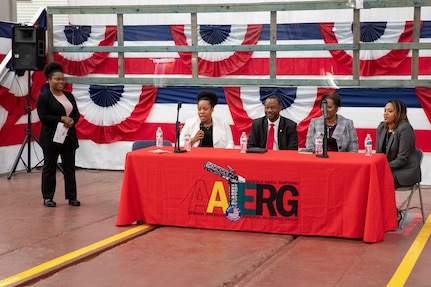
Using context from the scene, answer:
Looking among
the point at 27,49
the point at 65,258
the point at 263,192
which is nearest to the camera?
the point at 65,258

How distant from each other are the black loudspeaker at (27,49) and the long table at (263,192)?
4514 millimetres

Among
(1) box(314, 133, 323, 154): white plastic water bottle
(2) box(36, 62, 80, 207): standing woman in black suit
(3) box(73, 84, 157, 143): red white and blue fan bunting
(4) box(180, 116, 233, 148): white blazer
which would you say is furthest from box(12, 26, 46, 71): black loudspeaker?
(1) box(314, 133, 323, 154): white plastic water bottle

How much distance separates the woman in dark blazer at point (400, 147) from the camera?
23.2ft

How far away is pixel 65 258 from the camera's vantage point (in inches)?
230

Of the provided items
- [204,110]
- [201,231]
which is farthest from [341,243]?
[204,110]

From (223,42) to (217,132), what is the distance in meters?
3.54

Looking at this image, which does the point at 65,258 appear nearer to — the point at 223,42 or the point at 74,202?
the point at 74,202

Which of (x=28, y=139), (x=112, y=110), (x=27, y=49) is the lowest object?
(x=28, y=139)

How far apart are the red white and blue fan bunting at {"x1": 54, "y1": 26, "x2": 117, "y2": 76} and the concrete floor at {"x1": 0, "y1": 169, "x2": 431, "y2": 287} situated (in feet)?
14.5

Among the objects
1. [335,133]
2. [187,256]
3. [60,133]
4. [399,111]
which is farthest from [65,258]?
[399,111]

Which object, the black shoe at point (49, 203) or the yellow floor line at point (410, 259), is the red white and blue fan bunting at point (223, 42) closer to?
the black shoe at point (49, 203)

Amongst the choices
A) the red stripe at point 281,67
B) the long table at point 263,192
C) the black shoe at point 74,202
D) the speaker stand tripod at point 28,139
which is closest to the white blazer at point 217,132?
the long table at point 263,192

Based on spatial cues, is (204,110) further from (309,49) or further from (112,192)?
(309,49)

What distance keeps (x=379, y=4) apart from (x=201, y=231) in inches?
189
